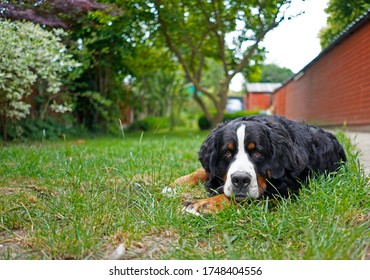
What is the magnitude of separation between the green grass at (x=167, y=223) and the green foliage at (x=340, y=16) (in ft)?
7.38

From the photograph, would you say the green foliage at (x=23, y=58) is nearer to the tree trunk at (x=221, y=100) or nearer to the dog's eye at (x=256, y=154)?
the dog's eye at (x=256, y=154)

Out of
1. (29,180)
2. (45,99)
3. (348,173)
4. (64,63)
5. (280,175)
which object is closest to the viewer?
(280,175)

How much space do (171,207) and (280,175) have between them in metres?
0.89

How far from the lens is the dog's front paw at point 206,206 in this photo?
2.69 meters

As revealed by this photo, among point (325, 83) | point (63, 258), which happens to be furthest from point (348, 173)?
point (325, 83)

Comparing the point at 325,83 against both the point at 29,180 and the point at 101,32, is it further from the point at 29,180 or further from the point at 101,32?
the point at 29,180

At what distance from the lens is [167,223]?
8.17 feet

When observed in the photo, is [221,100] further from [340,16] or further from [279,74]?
[340,16]

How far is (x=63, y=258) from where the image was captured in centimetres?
197

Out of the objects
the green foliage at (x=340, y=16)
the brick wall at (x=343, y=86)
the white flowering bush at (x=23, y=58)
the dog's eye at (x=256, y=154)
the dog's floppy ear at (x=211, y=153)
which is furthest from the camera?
the brick wall at (x=343, y=86)

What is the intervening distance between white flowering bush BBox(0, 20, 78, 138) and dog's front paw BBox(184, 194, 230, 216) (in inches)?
98.6

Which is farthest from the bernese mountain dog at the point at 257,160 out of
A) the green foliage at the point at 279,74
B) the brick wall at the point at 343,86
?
the brick wall at the point at 343,86

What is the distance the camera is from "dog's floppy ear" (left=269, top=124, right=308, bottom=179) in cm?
302

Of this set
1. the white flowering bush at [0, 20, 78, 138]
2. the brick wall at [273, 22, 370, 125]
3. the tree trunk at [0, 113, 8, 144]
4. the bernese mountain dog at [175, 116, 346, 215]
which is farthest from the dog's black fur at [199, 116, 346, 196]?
the tree trunk at [0, 113, 8, 144]
